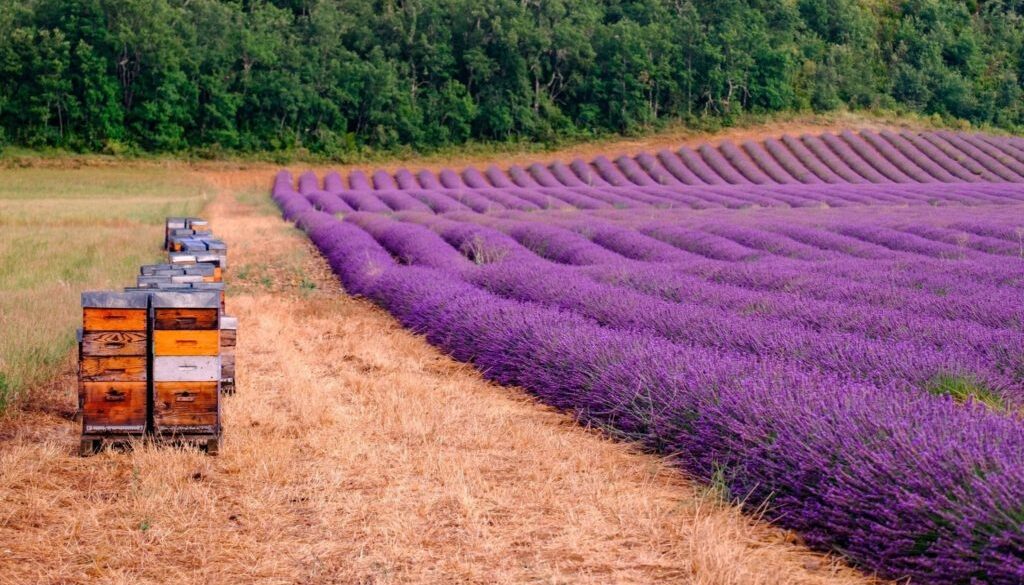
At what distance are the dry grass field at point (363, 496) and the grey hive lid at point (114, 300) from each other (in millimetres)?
712

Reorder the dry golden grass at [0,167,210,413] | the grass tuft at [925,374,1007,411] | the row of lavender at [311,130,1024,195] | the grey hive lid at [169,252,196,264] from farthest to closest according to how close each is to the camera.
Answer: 1. the row of lavender at [311,130,1024,195]
2. the grey hive lid at [169,252,196,264]
3. the dry golden grass at [0,167,210,413]
4. the grass tuft at [925,374,1007,411]

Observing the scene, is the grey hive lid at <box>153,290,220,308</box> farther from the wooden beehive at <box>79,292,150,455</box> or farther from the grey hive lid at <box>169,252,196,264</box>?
the grey hive lid at <box>169,252,196,264</box>

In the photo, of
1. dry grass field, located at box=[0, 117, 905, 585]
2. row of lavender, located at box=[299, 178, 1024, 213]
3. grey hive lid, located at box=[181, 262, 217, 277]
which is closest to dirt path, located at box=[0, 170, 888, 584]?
dry grass field, located at box=[0, 117, 905, 585]

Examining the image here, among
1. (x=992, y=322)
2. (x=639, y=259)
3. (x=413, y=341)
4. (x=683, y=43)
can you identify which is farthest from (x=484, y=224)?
(x=683, y=43)

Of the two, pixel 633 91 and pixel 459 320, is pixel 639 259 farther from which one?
pixel 633 91

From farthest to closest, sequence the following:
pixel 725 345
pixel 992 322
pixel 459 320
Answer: pixel 459 320 → pixel 992 322 → pixel 725 345

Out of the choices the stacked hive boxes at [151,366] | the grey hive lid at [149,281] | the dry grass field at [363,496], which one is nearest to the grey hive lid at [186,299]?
the stacked hive boxes at [151,366]

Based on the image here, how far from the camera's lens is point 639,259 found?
44.1 feet

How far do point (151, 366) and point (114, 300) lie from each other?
14.7 inches

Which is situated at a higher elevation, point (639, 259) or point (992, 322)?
point (992, 322)

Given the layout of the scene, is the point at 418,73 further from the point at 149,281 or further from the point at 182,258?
the point at 149,281

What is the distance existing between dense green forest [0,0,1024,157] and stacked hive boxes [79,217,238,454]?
137ft

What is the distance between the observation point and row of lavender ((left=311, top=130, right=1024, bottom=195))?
120 feet

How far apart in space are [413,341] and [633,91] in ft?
143
